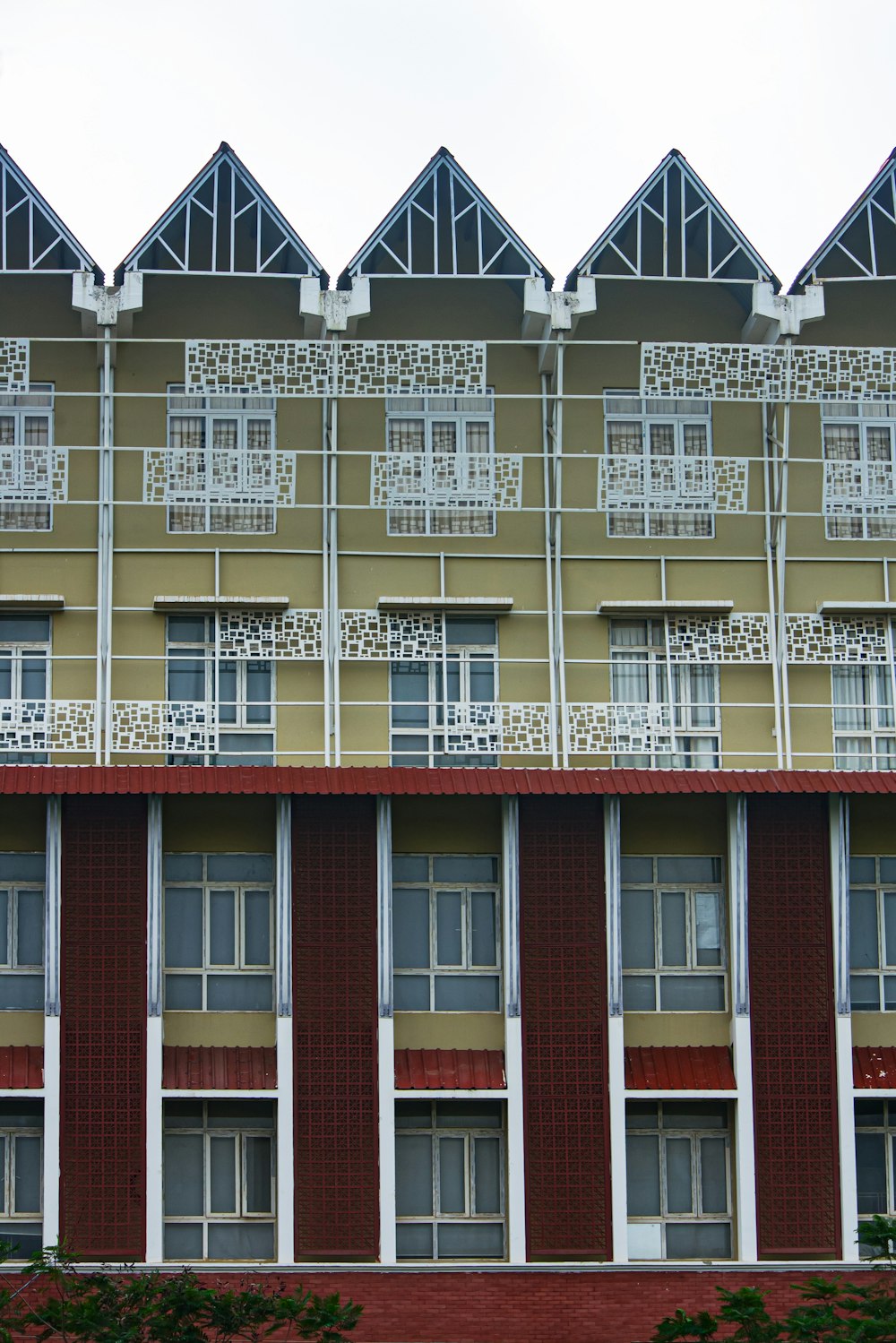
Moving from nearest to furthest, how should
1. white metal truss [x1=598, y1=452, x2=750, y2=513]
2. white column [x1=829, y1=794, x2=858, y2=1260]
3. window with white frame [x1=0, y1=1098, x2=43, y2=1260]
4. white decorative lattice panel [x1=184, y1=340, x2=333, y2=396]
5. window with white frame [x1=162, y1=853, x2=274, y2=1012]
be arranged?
white column [x1=829, y1=794, x2=858, y2=1260]
window with white frame [x1=0, y1=1098, x2=43, y2=1260]
window with white frame [x1=162, y1=853, x2=274, y2=1012]
white decorative lattice panel [x1=184, y1=340, x2=333, y2=396]
white metal truss [x1=598, y1=452, x2=750, y2=513]

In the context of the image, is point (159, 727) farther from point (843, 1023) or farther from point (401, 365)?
point (843, 1023)

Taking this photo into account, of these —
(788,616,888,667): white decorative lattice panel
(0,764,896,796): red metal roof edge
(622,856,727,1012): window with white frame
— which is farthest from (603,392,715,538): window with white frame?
(622,856,727,1012): window with white frame

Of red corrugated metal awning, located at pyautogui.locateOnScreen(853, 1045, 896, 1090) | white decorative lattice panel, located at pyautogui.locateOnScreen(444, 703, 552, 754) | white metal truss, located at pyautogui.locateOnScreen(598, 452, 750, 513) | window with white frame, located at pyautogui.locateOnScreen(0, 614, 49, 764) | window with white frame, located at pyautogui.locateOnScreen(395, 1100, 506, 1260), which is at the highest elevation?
white metal truss, located at pyautogui.locateOnScreen(598, 452, 750, 513)

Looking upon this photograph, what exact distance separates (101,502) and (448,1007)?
8736 mm

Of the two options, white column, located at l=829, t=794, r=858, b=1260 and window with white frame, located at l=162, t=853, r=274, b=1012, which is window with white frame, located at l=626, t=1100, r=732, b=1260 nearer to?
white column, located at l=829, t=794, r=858, b=1260

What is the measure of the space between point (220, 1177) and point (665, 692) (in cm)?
943

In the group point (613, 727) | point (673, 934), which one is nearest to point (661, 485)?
point (613, 727)

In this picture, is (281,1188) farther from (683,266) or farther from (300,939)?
(683,266)

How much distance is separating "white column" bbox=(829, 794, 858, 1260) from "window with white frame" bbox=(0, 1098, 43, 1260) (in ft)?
36.0

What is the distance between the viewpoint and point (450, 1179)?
25.9 meters

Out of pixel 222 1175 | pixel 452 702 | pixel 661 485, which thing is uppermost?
pixel 661 485

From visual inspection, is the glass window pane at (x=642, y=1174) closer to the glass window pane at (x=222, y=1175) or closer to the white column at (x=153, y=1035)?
the glass window pane at (x=222, y=1175)

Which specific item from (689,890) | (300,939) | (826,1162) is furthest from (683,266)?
(826,1162)

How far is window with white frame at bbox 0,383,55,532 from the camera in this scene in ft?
87.1
